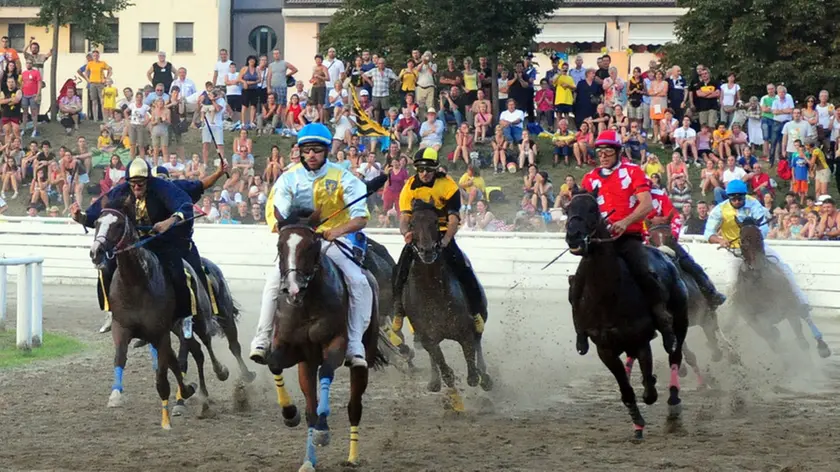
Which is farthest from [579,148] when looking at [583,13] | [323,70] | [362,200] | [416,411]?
[583,13]

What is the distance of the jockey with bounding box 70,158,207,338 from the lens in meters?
11.8

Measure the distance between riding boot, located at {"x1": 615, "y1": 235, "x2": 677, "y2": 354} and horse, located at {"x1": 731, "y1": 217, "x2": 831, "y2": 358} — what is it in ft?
13.8

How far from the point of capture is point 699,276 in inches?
551

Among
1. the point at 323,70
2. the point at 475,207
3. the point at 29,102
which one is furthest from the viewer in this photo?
the point at 29,102

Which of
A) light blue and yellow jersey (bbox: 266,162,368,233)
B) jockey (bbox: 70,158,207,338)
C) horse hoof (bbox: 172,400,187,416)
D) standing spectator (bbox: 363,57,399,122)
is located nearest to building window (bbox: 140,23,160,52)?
standing spectator (bbox: 363,57,399,122)

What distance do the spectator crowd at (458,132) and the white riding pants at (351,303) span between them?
1447 centimetres

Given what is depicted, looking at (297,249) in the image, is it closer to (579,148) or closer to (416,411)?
(416,411)

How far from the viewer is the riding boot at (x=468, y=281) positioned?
41.8ft

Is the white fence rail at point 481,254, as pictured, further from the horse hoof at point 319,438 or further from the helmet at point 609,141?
the horse hoof at point 319,438

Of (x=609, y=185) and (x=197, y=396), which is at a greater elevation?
A: (x=609, y=185)

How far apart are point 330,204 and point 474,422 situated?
2.87 m

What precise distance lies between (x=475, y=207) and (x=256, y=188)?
474 centimetres

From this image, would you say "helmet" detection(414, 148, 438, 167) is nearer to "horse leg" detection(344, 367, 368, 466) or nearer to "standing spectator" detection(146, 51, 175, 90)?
"horse leg" detection(344, 367, 368, 466)

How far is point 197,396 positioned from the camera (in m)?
12.4
